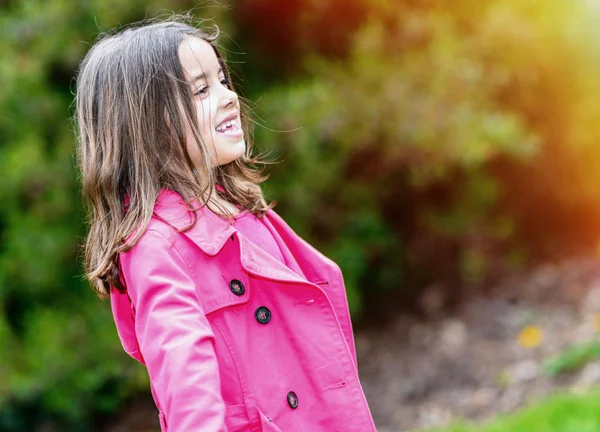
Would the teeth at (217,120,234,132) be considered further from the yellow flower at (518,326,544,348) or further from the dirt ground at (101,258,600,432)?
the yellow flower at (518,326,544,348)

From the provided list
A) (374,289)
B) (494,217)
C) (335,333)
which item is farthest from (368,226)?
(335,333)

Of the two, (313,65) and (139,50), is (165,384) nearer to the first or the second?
(139,50)

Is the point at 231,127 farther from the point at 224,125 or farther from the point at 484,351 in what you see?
the point at 484,351

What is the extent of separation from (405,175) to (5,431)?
10.0 feet

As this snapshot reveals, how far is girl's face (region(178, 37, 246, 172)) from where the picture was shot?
1716 millimetres

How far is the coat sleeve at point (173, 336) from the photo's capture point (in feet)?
Result: 4.50

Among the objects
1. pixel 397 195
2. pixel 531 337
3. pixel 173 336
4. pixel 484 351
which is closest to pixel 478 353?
pixel 484 351

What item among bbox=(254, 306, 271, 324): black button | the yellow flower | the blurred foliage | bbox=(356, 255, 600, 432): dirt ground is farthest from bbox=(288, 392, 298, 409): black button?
the yellow flower

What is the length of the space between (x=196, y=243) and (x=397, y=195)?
4629 mm

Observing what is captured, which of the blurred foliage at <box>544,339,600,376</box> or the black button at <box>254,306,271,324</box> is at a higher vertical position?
the black button at <box>254,306,271,324</box>

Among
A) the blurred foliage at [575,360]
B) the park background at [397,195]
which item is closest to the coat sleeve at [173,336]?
the park background at [397,195]

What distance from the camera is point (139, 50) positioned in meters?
1.72

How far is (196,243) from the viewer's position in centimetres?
160

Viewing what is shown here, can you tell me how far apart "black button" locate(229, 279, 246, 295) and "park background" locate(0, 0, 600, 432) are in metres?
2.07
